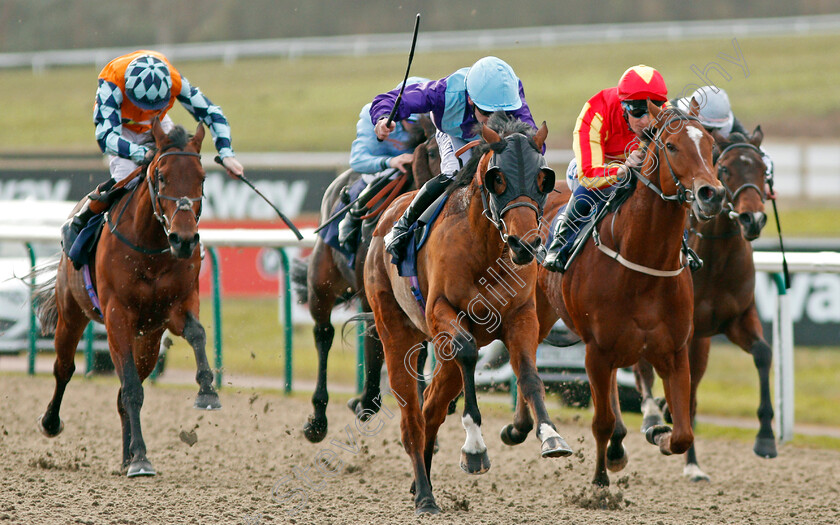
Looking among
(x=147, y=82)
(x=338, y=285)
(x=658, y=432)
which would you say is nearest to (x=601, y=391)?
(x=658, y=432)

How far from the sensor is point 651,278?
177 inches

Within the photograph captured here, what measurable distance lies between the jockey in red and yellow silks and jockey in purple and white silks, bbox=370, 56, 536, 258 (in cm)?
37

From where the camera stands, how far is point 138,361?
217 inches

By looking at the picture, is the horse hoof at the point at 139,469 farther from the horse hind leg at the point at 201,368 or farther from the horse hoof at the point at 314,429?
the horse hoof at the point at 314,429

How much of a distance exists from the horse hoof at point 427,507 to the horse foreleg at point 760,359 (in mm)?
2038

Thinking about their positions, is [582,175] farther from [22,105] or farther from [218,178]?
[22,105]

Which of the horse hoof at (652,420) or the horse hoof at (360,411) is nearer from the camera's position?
the horse hoof at (360,411)

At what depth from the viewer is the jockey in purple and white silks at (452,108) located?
4.48 metres

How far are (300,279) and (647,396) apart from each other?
7.74ft

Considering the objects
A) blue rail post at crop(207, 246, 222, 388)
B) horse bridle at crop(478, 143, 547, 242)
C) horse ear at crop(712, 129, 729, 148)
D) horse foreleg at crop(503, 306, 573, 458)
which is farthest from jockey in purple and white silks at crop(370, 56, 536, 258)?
blue rail post at crop(207, 246, 222, 388)

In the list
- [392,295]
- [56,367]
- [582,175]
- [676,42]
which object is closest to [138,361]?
[56,367]

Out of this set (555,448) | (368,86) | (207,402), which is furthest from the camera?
(368,86)

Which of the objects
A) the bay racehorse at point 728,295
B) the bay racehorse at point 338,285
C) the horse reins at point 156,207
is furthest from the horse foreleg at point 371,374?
the bay racehorse at point 728,295

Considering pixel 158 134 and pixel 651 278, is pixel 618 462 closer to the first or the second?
pixel 651 278
